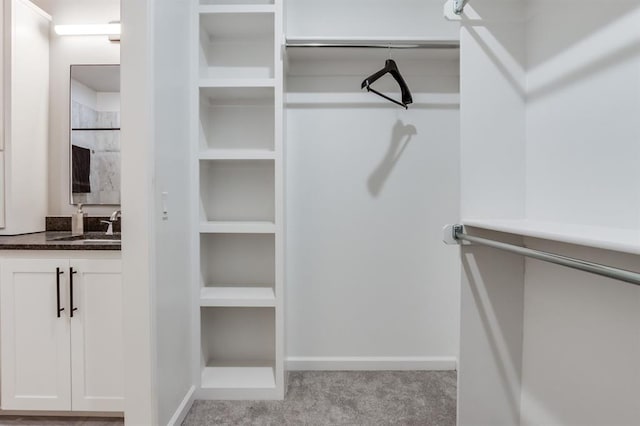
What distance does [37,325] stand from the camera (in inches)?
69.3

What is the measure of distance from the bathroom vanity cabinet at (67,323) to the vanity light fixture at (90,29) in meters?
1.42

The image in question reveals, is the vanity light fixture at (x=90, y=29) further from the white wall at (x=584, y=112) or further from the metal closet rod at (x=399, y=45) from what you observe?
the white wall at (x=584, y=112)

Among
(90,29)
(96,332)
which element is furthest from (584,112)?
(90,29)

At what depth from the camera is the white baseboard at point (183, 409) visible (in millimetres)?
1681

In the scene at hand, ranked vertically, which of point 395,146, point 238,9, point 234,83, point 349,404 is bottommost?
point 349,404

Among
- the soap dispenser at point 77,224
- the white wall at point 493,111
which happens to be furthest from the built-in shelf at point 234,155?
the white wall at point 493,111

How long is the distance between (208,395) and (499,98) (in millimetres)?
2018

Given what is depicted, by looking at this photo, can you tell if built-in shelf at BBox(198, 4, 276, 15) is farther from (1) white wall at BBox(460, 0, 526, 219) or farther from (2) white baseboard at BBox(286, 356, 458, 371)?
(2) white baseboard at BBox(286, 356, 458, 371)

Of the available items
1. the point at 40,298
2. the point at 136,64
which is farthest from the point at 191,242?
the point at 136,64

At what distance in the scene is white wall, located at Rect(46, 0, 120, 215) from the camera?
2.31 metres

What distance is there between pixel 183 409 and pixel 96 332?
22.2 inches

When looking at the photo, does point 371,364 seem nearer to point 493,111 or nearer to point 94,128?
point 493,111

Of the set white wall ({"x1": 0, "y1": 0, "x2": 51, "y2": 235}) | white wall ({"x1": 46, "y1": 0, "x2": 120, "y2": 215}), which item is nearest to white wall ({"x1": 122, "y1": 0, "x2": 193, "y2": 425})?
white wall ({"x1": 46, "y1": 0, "x2": 120, "y2": 215})

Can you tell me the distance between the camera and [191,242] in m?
1.98
